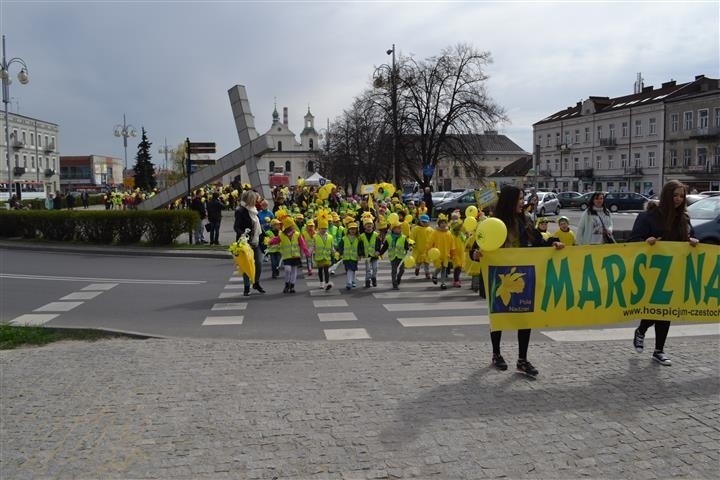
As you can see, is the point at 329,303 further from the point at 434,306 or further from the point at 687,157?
the point at 687,157

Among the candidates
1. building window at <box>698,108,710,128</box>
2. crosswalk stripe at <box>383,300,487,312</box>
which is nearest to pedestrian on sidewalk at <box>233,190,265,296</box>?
crosswalk stripe at <box>383,300,487,312</box>

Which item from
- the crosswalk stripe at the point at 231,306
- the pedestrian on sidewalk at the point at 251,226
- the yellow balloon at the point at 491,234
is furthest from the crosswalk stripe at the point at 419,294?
the yellow balloon at the point at 491,234

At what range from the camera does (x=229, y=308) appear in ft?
34.2

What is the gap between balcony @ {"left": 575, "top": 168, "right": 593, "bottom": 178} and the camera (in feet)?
263

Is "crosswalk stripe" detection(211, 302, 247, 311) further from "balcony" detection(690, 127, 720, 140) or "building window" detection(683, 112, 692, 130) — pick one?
"building window" detection(683, 112, 692, 130)

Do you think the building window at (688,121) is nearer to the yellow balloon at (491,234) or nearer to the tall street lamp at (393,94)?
the tall street lamp at (393,94)

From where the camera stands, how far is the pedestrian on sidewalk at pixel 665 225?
21.1 feet

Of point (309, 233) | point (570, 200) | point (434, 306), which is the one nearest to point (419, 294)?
Answer: point (434, 306)

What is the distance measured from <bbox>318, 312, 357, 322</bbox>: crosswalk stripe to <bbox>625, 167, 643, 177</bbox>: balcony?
231 ft

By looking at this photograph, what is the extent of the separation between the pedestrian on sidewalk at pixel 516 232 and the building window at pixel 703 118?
65523 millimetres

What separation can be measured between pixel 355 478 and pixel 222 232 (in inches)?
953

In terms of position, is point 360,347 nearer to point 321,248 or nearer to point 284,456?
point 284,456

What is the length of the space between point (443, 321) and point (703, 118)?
64461 mm

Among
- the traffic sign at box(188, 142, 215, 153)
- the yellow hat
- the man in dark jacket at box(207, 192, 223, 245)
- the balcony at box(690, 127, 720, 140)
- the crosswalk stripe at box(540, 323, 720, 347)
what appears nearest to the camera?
the crosswalk stripe at box(540, 323, 720, 347)
